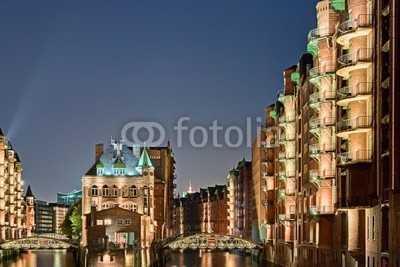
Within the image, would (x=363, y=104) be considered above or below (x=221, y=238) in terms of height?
above

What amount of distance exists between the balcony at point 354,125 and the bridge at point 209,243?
59.1m

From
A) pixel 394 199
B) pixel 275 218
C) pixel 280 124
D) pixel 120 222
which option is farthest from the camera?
pixel 120 222

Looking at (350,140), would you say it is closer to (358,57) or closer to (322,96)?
(358,57)

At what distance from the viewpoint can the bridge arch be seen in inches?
4579

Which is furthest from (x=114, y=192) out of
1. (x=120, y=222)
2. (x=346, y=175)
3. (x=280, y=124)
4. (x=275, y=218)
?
(x=346, y=175)

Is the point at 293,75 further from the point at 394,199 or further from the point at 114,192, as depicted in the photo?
the point at 114,192

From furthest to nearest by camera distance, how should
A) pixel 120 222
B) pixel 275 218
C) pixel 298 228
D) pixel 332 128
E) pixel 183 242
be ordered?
1. pixel 120 222
2. pixel 183 242
3. pixel 275 218
4. pixel 298 228
5. pixel 332 128

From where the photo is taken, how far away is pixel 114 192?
5738 inches

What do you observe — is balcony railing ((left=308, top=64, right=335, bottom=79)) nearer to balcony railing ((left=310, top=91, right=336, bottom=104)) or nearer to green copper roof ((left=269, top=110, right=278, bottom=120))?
balcony railing ((left=310, top=91, right=336, bottom=104))

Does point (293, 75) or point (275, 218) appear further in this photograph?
point (275, 218)

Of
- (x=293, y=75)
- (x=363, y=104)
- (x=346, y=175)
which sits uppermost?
(x=293, y=75)

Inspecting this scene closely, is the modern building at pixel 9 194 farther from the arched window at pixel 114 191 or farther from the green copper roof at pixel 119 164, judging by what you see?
the green copper roof at pixel 119 164

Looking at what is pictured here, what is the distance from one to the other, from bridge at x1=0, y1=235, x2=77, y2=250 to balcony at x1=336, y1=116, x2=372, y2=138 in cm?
6726

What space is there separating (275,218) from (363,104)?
52212 millimetres
